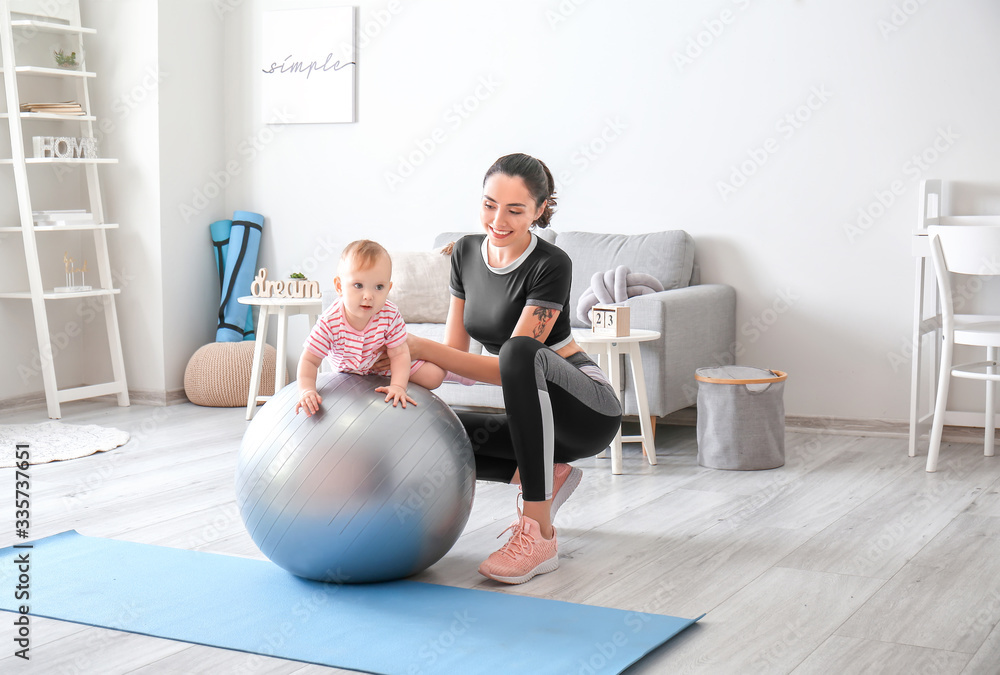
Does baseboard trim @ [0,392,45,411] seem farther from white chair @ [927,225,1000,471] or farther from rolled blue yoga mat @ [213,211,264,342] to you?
white chair @ [927,225,1000,471]

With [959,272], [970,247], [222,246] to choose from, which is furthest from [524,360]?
[222,246]

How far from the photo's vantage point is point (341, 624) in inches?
81.3

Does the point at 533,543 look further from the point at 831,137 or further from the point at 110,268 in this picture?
the point at 110,268

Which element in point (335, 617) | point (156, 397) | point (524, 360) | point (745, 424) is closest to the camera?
point (335, 617)

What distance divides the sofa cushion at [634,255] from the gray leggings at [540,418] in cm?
158

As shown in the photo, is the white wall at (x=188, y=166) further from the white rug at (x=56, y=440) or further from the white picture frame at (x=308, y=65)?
the white rug at (x=56, y=440)

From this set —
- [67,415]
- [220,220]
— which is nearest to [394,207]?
[220,220]

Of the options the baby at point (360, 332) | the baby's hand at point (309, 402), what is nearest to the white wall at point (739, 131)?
the baby at point (360, 332)

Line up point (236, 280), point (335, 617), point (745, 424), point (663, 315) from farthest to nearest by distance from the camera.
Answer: point (236, 280) < point (663, 315) < point (745, 424) < point (335, 617)

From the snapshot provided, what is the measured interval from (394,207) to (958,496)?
2903 millimetres

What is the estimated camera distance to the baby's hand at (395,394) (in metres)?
2.23

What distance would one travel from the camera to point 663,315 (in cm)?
374

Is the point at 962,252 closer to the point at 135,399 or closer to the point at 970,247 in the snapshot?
the point at 970,247

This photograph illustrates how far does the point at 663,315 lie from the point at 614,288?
0.29 meters
